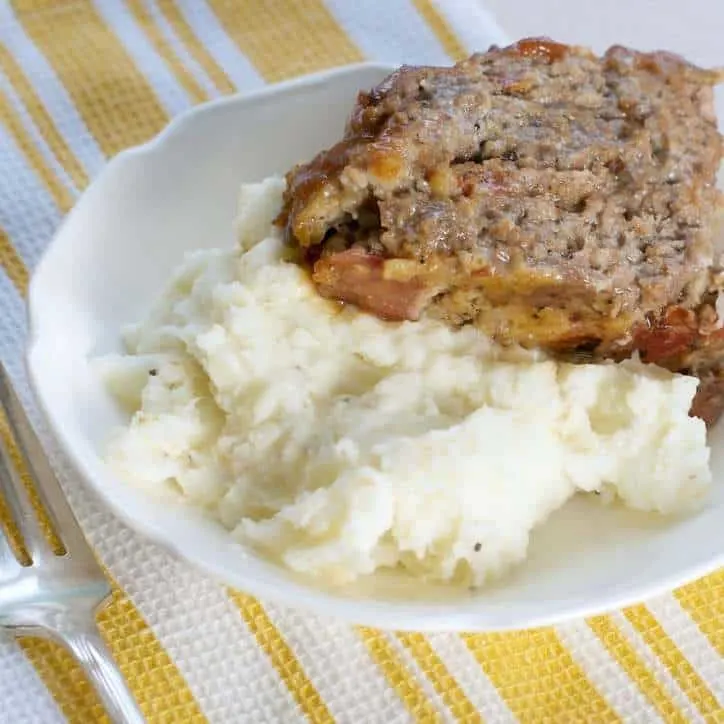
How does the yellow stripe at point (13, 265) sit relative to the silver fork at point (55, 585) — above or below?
above

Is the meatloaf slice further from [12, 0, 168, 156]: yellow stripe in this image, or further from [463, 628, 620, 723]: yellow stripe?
[12, 0, 168, 156]: yellow stripe

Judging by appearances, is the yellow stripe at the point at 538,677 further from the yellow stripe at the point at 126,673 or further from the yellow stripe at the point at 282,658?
the yellow stripe at the point at 126,673

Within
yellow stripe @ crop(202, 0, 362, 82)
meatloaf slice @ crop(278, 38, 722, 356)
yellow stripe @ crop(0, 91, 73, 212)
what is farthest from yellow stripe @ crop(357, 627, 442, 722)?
yellow stripe @ crop(202, 0, 362, 82)

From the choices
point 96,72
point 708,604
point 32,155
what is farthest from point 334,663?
point 96,72

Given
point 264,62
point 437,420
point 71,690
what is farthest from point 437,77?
point 71,690

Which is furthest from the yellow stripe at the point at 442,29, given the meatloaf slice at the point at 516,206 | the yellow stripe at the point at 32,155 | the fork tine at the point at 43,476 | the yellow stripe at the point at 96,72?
the fork tine at the point at 43,476

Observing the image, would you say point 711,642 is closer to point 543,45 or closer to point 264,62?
point 543,45
